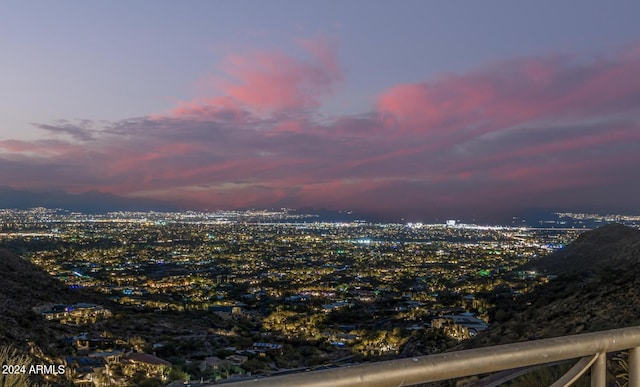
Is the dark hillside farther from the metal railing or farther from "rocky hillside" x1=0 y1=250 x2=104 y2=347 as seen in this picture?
the metal railing

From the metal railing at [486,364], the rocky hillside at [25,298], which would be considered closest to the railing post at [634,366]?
the metal railing at [486,364]

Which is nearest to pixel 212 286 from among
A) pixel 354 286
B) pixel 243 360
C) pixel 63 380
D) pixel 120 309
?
pixel 354 286

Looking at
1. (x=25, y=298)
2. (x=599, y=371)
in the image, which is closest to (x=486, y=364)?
(x=599, y=371)

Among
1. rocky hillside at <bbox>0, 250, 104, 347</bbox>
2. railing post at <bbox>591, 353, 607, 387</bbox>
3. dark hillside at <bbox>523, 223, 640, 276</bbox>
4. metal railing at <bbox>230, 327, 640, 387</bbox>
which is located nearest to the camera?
metal railing at <bbox>230, 327, 640, 387</bbox>

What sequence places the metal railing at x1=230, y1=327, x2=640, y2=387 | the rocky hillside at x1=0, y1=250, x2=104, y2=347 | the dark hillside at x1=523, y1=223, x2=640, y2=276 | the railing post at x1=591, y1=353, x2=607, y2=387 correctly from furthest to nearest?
1. the dark hillside at x1=523, y1=223, x2=640, y2=276
2. the rocky hillside at x1=0, y1=250, x2=104, y2=347
3. the railing post at x1=591, y1=353, x2=607, y2=387
4. the metal railing at x1=230, y1=327, x2=640, y2=387

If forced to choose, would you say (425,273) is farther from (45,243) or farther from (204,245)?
(45,243)

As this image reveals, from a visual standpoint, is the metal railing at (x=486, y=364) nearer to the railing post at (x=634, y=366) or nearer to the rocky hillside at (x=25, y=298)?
the railing post at (x=634, y=366)

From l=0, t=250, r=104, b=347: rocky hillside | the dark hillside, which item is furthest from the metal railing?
the dark hillside

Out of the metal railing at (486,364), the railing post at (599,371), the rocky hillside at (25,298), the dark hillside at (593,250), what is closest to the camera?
the metal railing at (486,364)

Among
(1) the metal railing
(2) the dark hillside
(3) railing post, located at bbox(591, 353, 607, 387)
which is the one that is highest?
(1) the metal railing
